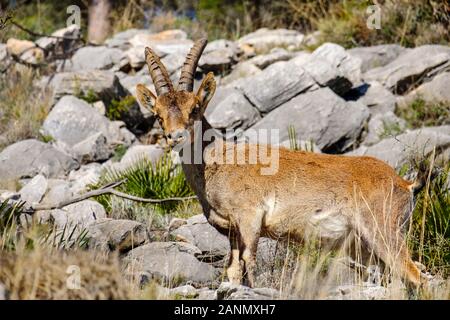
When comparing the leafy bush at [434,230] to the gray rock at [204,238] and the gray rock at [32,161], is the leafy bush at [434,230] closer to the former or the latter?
the gray rock at [204,238]

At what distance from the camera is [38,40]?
2148cm

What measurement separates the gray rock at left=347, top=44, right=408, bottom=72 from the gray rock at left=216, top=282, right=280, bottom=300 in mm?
12891

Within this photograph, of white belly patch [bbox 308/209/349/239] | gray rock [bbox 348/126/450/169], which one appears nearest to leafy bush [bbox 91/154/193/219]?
gray rock [bbox 348/126/450/169]

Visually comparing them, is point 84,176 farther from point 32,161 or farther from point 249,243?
point 249,243

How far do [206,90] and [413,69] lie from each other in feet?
31.5

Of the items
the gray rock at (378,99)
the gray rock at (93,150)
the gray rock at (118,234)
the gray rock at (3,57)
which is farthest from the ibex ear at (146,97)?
the gray rock at (3,57)

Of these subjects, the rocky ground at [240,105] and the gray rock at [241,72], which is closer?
the rocky ground at [240,105]

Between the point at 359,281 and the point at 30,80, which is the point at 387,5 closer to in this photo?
the point at 30,80

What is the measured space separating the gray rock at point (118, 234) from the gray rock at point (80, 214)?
0.69m

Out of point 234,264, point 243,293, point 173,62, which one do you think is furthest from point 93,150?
point 243,293

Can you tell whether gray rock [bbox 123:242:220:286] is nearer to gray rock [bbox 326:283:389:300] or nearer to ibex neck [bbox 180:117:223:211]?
ibex neck [bbox 180:117:223:211]

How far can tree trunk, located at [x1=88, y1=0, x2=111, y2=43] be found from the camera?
24.0 meters

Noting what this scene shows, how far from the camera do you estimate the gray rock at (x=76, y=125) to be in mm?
16859

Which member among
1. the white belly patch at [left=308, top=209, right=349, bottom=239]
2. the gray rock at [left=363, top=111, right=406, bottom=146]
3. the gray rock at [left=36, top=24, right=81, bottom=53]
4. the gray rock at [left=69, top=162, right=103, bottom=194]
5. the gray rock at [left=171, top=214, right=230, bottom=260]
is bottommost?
the gray rock at [left=171, top=214, right=230, bottom=260]
